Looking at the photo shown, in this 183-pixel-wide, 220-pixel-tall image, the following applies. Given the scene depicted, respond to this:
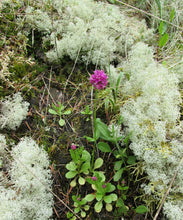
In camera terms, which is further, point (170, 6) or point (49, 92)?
point (170, 6)

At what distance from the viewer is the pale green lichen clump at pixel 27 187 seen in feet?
5.06

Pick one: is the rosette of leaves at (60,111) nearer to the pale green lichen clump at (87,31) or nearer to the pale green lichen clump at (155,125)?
the pale green lichen clump at (155,125)

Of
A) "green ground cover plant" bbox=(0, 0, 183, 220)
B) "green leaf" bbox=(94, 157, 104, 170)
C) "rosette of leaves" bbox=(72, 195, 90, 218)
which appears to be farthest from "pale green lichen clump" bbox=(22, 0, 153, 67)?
"rosette of leaves" bbox=(72, 195, 90, 218)

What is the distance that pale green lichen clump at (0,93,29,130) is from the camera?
204 cm

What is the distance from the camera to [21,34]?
264 cm

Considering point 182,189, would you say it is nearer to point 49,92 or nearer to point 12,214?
point 12,214

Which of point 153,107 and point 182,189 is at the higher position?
point 153,107

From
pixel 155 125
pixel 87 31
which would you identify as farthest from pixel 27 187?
pixel 87 31

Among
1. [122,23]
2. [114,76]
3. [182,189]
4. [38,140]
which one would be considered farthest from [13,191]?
[122,23]

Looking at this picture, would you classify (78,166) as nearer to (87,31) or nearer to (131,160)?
(131,160)

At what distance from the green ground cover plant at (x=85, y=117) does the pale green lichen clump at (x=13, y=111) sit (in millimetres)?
11

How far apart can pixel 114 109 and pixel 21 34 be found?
5.36 ft

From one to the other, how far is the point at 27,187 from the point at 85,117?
36.8 inches

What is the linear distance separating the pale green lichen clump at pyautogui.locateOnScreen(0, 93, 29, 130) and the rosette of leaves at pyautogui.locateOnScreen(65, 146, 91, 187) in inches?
28.5
